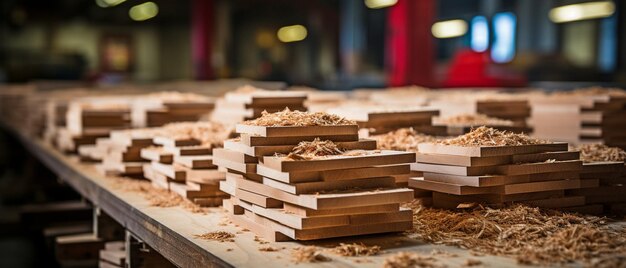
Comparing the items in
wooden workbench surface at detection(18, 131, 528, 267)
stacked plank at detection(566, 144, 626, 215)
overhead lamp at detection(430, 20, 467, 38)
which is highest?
overhead lamp at detection(430, 20, 467, 38)

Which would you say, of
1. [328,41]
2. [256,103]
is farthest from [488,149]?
[328,41]

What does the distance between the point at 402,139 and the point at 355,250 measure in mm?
1619

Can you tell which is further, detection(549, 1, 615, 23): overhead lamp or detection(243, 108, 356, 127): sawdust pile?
detection(549, 1, 615, 23): overhead lamp

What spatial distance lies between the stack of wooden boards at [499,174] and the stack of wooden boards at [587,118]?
6.73 ft

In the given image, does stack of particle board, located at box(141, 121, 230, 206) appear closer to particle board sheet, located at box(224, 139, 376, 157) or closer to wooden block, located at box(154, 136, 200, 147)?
wooden block, located at box(154, 136, 200, 147)

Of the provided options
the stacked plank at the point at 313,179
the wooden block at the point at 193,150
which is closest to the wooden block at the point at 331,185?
the stacked plank at the point at 313,179

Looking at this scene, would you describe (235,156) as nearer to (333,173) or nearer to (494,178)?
(333,173)

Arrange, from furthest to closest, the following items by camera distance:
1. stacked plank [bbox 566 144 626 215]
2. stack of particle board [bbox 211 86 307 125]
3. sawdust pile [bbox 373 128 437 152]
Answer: stack of particle board [bbox 211 86 307 125], sawdust pile [bbox 373 128 437 152], stacked plank [bbox 566 144 626 215]

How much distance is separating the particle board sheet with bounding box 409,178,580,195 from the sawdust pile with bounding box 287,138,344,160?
1.88 feet

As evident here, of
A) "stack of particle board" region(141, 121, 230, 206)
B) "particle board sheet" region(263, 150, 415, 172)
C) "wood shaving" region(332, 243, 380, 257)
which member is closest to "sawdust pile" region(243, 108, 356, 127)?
"particle board sheet" region(263, 150, 415, 172)

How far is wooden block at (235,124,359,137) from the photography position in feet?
11.1

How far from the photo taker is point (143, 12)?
120ft

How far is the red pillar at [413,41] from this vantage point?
11.7m

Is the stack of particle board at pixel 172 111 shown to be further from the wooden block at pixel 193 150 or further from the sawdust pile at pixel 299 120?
the sawdust pile at pixel 299 120
